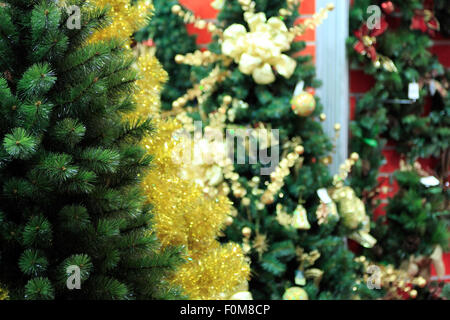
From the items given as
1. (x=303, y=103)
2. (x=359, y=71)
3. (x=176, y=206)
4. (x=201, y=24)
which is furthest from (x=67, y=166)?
(x=359, y=71)

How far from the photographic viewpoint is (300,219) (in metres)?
1.79

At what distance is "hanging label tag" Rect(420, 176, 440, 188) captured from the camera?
2.15 metres

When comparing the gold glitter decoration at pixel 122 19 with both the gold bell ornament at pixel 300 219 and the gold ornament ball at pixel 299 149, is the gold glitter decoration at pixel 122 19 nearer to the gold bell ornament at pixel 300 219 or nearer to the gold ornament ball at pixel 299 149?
the gold ornament ball at pixel 299 149

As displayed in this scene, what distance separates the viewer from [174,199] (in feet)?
3.38

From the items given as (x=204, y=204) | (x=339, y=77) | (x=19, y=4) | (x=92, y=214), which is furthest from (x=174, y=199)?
(x=339, y=77)

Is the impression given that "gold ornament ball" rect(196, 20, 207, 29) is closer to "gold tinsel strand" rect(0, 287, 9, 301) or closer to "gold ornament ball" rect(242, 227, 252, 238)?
"gold ornament ball" rect(242, 227, 252, 238)

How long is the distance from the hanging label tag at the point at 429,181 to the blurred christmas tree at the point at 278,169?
417mm

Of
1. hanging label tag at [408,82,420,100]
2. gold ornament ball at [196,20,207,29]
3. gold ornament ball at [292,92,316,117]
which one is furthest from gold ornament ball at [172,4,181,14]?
hanging label tag at [408,82,420,100]

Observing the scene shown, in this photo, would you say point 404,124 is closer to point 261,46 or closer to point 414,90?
point 414,90

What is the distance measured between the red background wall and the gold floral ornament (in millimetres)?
346

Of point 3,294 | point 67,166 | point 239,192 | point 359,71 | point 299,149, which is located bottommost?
point 3,294

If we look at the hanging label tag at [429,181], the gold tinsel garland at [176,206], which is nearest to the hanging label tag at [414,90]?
the hanging label tag at [429,181]

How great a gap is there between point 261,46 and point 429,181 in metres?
0.89

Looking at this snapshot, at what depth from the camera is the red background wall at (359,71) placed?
2123 millimetres
